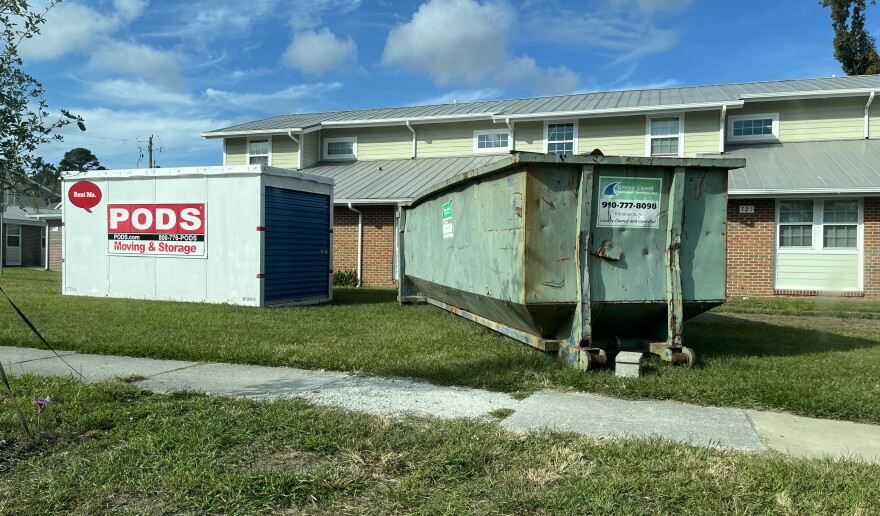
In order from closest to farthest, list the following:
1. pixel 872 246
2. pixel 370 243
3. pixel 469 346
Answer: pixel 469 346
pixel 872 246
pixel 370 243

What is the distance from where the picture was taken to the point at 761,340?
8.49m

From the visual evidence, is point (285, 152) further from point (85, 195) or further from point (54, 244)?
point (54, 244)

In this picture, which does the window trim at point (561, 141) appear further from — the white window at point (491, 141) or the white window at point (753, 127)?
the white window at point (753, 127)

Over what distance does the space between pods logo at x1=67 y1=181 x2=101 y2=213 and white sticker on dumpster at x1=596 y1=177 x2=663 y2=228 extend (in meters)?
12.1

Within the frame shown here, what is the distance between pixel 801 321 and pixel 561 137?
33.9ft

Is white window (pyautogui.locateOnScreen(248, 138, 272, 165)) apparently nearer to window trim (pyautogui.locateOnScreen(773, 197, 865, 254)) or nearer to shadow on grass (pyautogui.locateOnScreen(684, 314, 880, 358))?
window trim (pyautogui.locateOnScreen(773, 197, 865, 254))

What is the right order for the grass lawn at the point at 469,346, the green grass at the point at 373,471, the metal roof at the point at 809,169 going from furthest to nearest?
the metal roof at the point at 809,169 → the grass lawn at the point at 469,346 → the green grass at the point at 373,471

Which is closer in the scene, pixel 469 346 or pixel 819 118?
pixel 469 346

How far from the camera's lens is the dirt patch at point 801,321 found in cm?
1027

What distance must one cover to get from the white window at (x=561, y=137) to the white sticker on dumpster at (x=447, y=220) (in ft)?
38.1

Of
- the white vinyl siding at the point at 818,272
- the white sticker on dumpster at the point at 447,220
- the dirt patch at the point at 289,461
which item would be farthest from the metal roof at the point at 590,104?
the dirt patch at the point at 289,461

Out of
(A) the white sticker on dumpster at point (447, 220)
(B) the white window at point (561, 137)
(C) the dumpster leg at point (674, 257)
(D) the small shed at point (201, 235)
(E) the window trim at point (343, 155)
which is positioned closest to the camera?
(C) the dumpster leg at point (674, 257)

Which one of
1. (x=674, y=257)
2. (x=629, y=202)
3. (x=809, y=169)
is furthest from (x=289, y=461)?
(x=809, y=169)

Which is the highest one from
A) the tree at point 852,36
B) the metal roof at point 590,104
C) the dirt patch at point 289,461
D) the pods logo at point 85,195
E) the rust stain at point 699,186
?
the tree at point 852,36
